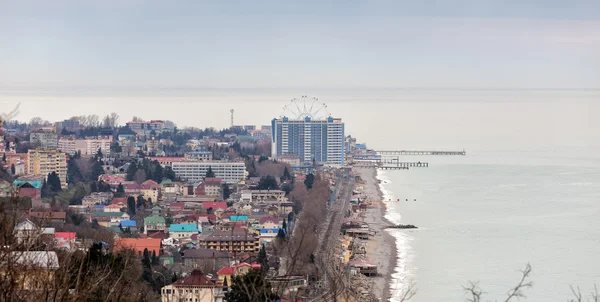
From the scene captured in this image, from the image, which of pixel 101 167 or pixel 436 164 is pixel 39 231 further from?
pixel 436 164

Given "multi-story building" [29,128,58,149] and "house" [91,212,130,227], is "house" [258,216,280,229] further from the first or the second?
"multi-story building" [29,128,58,149]

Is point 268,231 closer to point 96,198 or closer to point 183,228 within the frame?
point 183,228

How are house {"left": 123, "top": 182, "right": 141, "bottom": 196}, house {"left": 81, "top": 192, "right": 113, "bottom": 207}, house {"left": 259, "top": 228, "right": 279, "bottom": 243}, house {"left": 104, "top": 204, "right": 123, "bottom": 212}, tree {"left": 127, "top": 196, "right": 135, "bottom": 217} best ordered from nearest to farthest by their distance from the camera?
house {"left": 259, "top": 228, "right": 279, "bottom": 243}, house {"left": 104, "top": 204, "right": 123, "bottom": 212}, tree {"left": 127, "top": 196, "right": 135, "bottom": 217}, house {"left": 81, "top": 192, "right": 113, "bottom": 207}, house {"left": 123, "top": 182, "right": 141, "bottom": 196}

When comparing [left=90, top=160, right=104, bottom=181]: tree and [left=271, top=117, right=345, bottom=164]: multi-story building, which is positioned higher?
[left=271, top=117, right=345, bottom=164]: multi-story building

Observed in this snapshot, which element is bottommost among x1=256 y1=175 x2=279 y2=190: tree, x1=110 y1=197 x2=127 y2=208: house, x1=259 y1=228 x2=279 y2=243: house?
x1=259 y1=228 x2=279 y2=243: house

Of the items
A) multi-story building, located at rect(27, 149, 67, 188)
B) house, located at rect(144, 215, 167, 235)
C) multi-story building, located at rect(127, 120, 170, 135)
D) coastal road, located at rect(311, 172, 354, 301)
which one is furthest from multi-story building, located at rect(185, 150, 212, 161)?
multi-story building, located at rect(127, 120, 170, 135)

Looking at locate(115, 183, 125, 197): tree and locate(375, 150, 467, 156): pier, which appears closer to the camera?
locate(115, 183, 125, 197): tree
